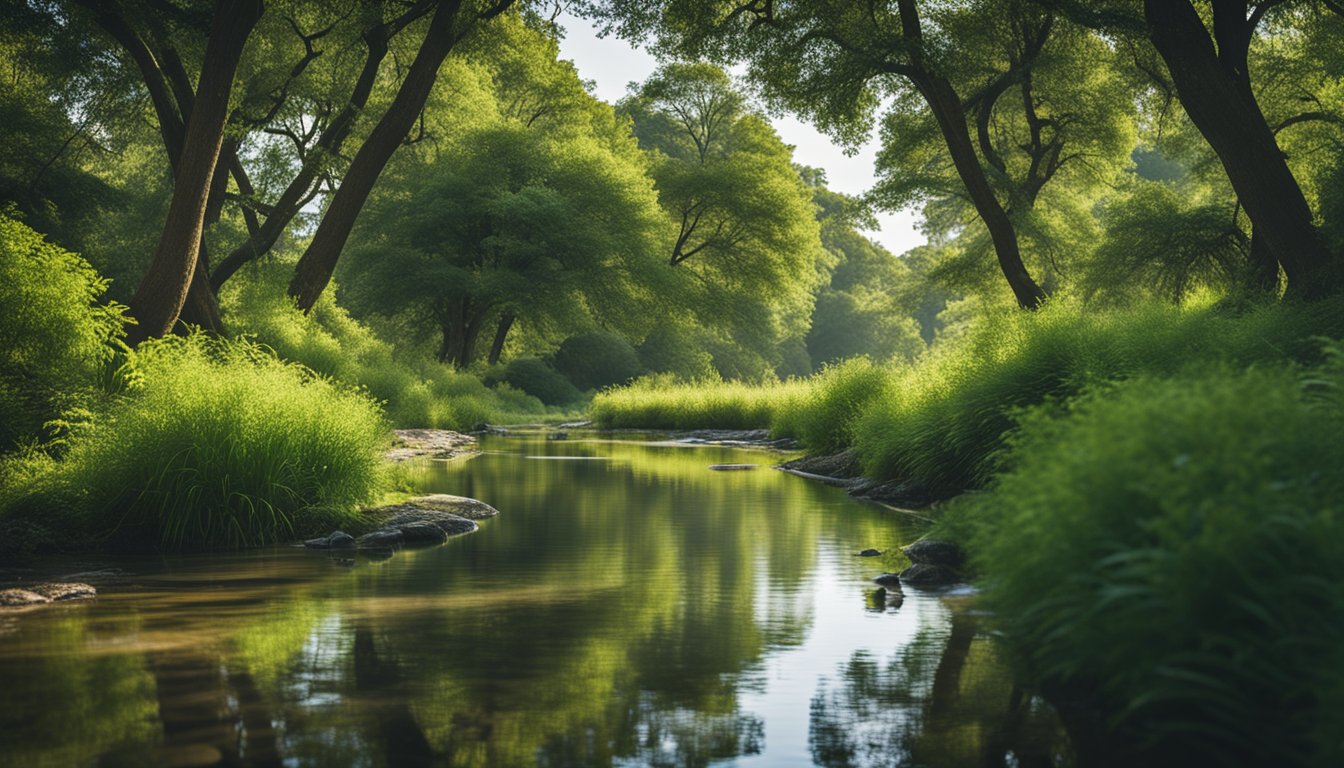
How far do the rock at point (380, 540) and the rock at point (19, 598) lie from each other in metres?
3.00

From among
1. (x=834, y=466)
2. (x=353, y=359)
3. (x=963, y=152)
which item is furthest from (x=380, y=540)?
(x=353, y=359)

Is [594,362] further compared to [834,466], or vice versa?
[594,362]

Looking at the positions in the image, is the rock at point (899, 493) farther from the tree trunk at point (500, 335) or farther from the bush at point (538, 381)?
the bush at point (538, 381)

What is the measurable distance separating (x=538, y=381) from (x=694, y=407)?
15.1 m

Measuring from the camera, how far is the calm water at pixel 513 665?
4.42 meters

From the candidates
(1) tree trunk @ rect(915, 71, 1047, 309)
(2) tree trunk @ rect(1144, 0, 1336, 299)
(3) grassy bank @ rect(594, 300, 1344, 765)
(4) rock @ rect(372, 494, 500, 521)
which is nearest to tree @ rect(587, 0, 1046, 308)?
(1) tree trunk @ rect(915, 71, 1047, 309)

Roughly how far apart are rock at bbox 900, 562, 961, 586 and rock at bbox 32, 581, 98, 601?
5457 millimetres

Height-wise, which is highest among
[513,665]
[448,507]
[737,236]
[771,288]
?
[737,236]

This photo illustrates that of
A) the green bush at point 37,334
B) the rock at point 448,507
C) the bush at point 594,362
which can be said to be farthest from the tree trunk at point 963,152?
the bush at point 594,362

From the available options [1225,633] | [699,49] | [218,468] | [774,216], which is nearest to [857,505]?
[218,468]

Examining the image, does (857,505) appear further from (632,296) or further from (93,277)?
(632,296)

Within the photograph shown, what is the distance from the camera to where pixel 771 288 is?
4809 centimetres

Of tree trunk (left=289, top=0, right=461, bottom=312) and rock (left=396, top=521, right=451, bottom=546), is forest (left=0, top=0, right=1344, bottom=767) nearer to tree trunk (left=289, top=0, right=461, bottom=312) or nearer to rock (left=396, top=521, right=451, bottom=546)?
tree trunk (left=289, top=0, right=461, bottom=312)

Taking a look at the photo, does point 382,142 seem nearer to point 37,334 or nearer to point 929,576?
point 37,334
